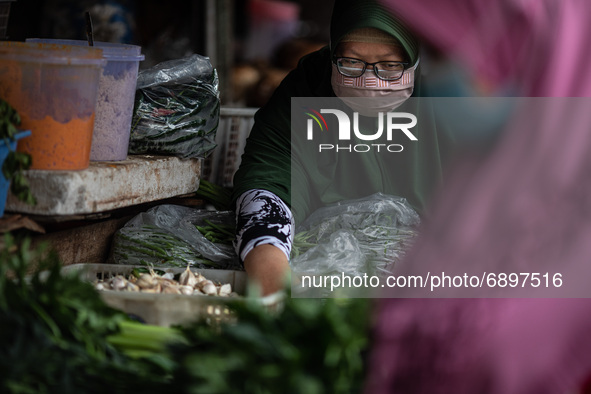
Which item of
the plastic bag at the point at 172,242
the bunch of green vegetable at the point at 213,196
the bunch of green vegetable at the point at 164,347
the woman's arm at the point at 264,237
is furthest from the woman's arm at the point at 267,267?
the bunch of green vegetable at the point at 213,196

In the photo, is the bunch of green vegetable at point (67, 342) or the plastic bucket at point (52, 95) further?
the plastic bucket at point (52, 95)

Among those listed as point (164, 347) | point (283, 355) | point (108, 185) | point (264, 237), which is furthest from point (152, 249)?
point (283, 355)

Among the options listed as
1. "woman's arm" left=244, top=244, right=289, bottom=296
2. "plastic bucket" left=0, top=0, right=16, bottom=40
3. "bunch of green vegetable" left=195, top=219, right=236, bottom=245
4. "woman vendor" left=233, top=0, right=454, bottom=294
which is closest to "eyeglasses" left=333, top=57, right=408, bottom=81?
"woman vendor" left=233, top=0, right=454, bottom=294

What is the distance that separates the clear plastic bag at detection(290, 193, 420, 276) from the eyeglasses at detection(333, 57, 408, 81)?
521 mm

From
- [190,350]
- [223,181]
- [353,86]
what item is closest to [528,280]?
[190,350]

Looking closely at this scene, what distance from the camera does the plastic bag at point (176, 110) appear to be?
258 centimetres

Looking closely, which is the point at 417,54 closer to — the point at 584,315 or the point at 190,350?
the point at 584,315

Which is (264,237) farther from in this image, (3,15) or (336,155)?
(3,15)

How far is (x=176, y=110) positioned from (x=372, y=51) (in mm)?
851

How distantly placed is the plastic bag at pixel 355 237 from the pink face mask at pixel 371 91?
1.24ft

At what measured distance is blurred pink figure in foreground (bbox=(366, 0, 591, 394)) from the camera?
4.55ft

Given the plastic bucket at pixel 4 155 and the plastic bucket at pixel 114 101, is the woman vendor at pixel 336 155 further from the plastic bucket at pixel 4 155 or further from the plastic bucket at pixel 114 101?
the plastic bucket at pixel 4 155

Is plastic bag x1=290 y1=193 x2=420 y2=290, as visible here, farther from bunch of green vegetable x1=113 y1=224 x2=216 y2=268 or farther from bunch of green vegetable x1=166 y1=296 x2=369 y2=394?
bunch of green vegetable x1=166 y1=296 x2=369 y2=394

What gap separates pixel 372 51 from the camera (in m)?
2.26
